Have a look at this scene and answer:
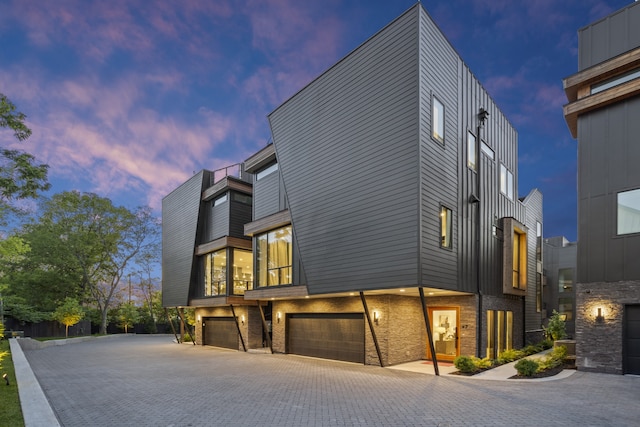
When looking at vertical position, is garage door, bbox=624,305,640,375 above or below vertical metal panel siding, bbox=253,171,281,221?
below

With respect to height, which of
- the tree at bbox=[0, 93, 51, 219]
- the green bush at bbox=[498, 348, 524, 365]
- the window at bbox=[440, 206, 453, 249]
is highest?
the tree at bbox=[0, 93, 51, 219]

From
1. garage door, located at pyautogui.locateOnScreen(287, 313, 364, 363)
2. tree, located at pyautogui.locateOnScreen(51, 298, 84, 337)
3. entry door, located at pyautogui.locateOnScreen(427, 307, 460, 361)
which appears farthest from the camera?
tree, located at pyautogui.locateOnScreen(51, 298, 84, 337)

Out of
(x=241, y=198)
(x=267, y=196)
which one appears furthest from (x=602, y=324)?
(x=241, y=198)

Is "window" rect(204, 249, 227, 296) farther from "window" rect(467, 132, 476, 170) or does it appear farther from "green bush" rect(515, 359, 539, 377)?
"green bush" rect(515, 359, 539, 377)

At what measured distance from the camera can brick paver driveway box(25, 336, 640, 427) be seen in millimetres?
7180

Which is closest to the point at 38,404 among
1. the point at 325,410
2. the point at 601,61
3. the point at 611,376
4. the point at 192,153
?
the point at 325,410

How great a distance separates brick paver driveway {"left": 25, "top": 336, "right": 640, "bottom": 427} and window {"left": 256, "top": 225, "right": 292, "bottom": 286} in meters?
4.09

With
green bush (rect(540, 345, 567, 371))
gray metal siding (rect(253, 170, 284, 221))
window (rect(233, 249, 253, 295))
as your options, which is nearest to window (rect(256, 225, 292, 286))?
gray metal siding (rect(253, 170, 284, 221))

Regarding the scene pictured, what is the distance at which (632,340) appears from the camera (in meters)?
11.2

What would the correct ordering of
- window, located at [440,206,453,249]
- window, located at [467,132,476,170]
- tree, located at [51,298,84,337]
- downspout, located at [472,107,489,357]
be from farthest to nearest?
tree, located at [51,298,84,337] → window, located at [467,132,476,170] → downspout, located at [472,107,489,357] → window, located at [440,206,453,249]

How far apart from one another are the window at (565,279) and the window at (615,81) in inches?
791

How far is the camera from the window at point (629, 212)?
1137 cm

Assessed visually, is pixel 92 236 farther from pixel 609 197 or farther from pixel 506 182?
pixel 609 197

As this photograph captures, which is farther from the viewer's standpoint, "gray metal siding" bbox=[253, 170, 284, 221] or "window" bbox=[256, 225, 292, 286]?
"gray metal siding" bbox=[253, 170, 284, 221]
